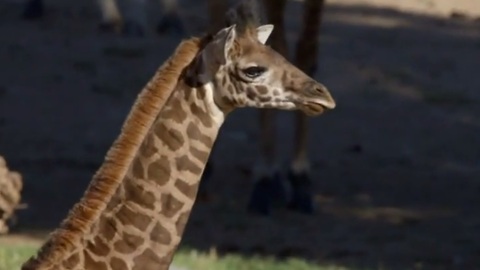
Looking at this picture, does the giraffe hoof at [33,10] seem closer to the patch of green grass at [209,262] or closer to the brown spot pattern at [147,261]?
the patch of green grass at [209,262]

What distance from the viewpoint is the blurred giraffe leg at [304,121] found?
10281 millimetres

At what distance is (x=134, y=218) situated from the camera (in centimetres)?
384

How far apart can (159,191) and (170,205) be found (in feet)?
0.18

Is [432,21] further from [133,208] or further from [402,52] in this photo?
[133,208]

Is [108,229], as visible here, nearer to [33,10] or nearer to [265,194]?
[265,194]

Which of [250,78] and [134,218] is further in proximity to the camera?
[134,218]

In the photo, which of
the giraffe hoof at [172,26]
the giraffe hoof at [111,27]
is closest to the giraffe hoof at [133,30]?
the giraffe hoof at [111,27]

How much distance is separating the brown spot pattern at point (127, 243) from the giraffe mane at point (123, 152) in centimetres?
9

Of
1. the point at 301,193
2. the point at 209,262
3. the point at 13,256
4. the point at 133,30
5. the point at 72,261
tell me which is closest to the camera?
the point at 72,261

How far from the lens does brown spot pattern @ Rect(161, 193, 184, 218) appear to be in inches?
150

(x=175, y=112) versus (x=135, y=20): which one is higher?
(x=175, y=112)

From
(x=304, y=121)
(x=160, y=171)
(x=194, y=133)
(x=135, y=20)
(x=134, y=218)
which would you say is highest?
(x=194, y=133)

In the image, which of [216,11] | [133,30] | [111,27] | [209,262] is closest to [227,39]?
[209,262]

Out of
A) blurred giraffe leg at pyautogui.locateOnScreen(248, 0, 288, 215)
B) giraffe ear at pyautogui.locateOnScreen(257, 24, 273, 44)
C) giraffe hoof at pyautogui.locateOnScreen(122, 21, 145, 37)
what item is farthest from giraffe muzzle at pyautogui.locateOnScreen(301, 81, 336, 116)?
giraffe hoof at pyautogui.locateOnScreen(122, 21, 145, 37)
